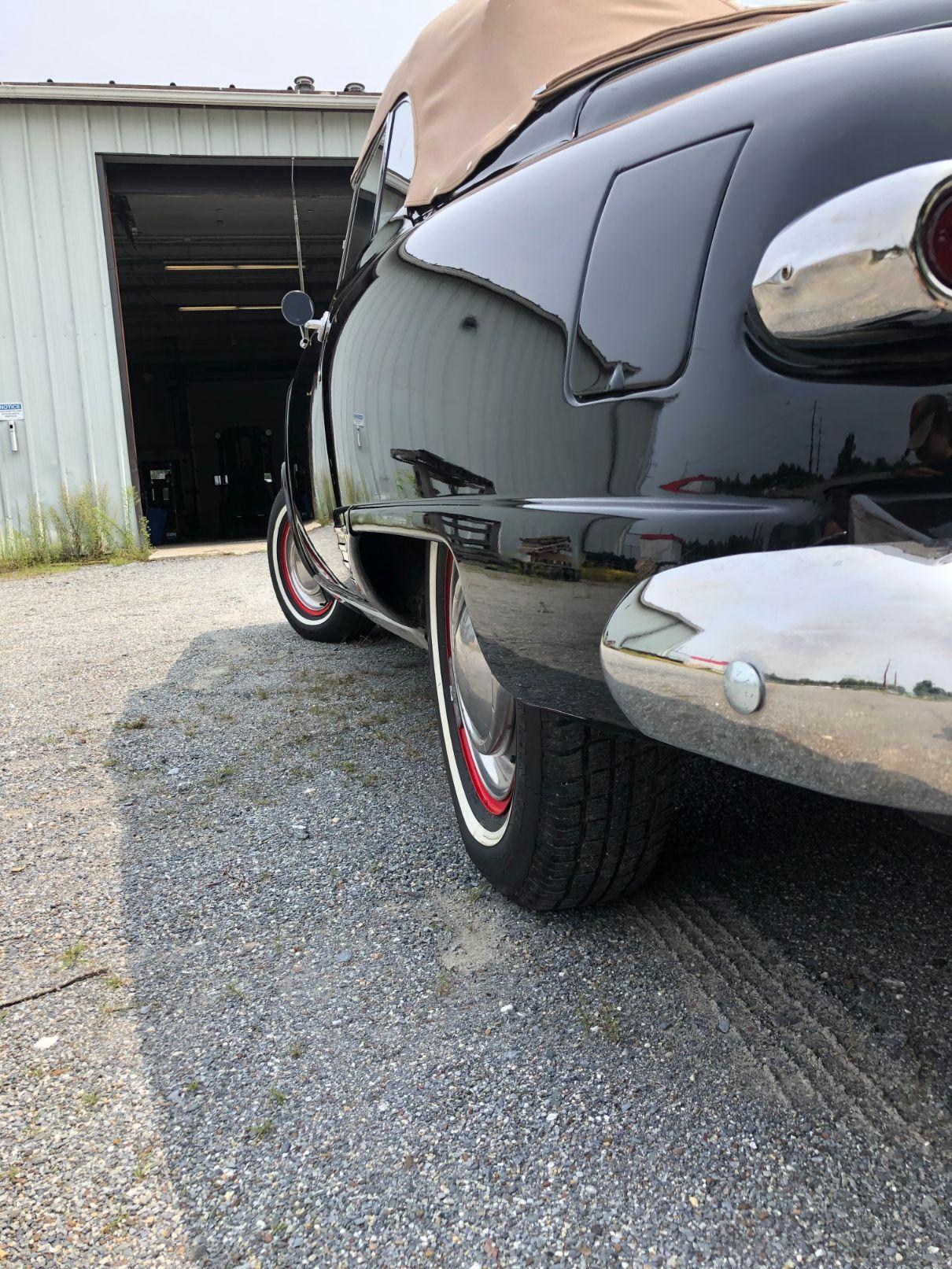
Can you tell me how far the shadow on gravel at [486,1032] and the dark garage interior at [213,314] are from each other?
9.97 meters

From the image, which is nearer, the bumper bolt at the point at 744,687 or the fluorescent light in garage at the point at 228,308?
the bumper bolt at the point at 744,687

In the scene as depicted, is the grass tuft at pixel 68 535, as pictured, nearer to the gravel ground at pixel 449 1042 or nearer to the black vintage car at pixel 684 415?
the gravel ground at pixel 449 1042

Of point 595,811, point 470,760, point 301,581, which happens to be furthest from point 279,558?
point 595,811

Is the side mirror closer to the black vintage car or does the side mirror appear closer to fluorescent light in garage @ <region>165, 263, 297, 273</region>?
the black vintage car

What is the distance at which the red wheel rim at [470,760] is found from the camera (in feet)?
6.11

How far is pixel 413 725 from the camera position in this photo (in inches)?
123

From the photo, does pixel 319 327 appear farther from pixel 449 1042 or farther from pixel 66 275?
pixel 66 275

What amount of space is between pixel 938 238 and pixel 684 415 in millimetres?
305

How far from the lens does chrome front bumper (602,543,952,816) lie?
0.82 m

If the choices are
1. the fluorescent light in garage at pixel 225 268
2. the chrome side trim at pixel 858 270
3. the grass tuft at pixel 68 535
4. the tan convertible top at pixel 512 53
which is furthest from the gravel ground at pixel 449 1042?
the fluorescent light in garage at pixel 225 268

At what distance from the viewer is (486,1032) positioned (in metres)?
1.47

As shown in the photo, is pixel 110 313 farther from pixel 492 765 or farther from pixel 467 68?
pixel 492 765

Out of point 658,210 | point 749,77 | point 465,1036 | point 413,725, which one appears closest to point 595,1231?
point 465,1036

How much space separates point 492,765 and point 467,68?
1.57 meters
